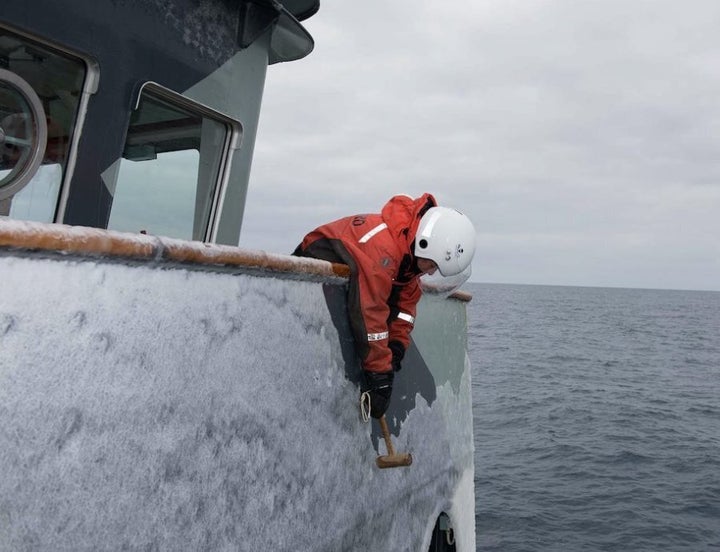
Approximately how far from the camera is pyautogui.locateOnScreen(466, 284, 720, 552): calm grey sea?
980cm

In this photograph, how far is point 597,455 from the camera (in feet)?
46.3

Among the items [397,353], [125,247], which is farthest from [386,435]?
[125,247]

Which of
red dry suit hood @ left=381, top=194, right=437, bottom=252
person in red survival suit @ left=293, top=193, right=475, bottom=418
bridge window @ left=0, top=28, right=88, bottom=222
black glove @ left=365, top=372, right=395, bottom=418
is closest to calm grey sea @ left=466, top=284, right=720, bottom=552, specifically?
person in red survival suit @ left=293, top=193, right=475, bottom=418

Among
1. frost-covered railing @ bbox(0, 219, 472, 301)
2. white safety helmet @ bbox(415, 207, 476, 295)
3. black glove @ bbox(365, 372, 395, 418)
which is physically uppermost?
white safety helmet @ bbox(415, 207, 476, 295)

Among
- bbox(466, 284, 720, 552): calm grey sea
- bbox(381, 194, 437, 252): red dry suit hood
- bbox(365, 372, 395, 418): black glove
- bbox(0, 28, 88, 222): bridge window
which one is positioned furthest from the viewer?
bbox(466, 284, 720, 552): calm grey sea

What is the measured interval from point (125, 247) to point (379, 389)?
1495mm

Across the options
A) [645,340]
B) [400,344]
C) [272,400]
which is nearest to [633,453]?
[400,344]

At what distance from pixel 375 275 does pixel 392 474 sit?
1.01 metres

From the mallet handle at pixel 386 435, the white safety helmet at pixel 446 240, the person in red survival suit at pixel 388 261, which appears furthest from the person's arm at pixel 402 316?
the mallet handle at pixel 386 435

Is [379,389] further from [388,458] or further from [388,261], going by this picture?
[388,261]

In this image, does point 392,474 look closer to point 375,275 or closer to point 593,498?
point 375,275

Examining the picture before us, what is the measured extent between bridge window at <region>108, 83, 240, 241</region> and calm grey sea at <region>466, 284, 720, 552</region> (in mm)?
7459

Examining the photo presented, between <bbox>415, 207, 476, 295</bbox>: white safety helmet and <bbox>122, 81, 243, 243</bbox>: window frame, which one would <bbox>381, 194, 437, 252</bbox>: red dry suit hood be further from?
<bbox>122, 81, 243, 243</bbox>: window frame

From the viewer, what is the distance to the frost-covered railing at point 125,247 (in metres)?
1.39
